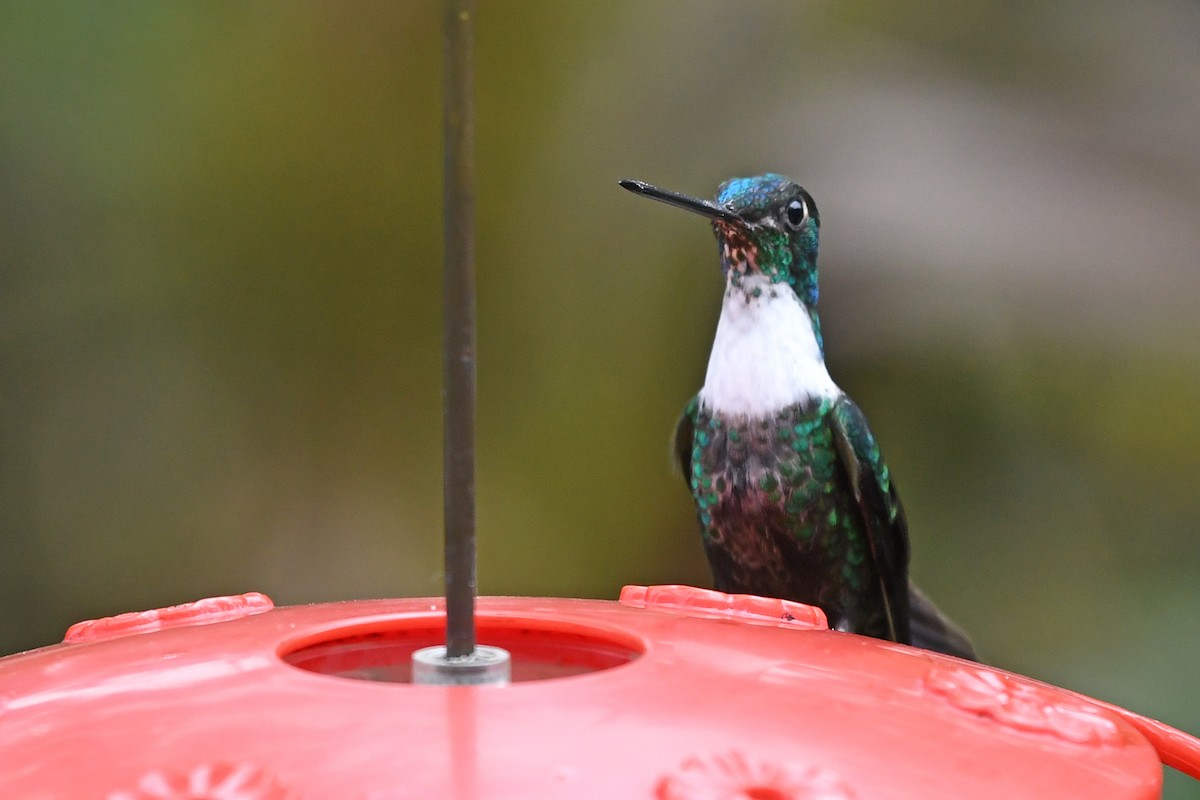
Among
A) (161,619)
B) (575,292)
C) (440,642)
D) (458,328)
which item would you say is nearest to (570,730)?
(458,328)

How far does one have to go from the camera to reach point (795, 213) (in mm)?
1763

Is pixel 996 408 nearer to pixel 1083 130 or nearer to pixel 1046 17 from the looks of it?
pixel 1083 130

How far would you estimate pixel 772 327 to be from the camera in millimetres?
1729

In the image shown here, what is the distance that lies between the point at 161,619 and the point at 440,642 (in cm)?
25

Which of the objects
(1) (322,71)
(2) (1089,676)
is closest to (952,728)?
(2) (1089,676)

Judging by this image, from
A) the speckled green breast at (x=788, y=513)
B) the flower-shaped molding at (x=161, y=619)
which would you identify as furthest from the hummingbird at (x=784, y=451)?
the flower-shaped molding at (x=161, y=619)

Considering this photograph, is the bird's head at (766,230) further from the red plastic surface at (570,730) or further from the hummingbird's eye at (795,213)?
the red plastic surface at (570,730)

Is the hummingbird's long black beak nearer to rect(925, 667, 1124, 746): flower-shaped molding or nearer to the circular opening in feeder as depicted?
the circular opening in feeder

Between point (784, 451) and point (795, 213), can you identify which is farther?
point (795, 213)

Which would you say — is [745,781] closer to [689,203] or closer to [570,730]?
[570,730]

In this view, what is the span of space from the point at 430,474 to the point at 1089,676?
4.23 feet

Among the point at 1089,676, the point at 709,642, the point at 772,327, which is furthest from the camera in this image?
the point at 1089,676

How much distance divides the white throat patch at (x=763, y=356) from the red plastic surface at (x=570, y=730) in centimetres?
103

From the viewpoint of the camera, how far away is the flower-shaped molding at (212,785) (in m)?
0.41
